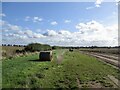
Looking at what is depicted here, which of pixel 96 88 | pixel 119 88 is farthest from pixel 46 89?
pixel 119 88

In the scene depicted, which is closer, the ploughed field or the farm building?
the ploughed field

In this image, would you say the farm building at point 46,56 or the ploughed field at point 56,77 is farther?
the farm building at point 46,56

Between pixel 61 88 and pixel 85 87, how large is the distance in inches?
69.8

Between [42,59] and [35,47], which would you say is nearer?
[42,59]

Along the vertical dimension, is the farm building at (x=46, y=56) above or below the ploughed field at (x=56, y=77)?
above

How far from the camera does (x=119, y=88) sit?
650 inches

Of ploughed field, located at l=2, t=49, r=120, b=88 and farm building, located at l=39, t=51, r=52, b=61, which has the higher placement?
farm building, located at l=39, t=51, r=52, b=61

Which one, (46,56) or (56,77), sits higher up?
(46,56)

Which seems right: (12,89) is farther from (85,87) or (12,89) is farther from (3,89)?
(85,87)

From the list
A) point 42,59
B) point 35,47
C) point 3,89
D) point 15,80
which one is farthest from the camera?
point 35,47

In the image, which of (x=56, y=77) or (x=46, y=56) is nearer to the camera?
(x=56, y=77)

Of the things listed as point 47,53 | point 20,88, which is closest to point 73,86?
point 20,88

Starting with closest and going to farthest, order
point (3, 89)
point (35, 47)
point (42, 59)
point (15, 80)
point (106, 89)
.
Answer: point (3, 89)
point (106, 89)
point (15, 80)
point (42, 59)
point (35, 47)

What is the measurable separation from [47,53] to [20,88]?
2880cm
